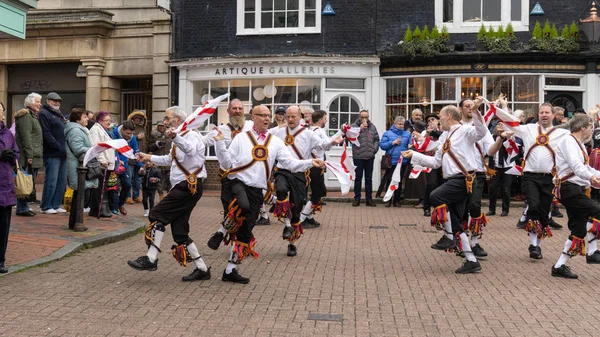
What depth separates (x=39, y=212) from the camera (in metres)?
13.0

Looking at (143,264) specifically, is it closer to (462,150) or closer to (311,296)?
(311,296)

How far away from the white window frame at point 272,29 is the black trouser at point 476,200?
1222 centimetres

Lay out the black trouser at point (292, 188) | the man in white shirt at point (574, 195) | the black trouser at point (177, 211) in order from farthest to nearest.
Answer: the black trouser at point (292, 188), the man in white shirt at point (574, 195), the black trouser at point (177, 211)

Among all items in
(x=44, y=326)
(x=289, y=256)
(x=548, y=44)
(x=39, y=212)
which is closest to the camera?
(x=44, y=326)

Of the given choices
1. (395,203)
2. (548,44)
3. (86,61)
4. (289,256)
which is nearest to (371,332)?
(289,256)

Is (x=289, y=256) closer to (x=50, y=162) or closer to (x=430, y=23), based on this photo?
(x=50, y=162)

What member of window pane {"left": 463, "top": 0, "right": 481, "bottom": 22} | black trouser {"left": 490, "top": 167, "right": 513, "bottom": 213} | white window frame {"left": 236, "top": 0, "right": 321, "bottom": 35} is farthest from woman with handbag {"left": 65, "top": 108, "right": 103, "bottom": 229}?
window pane {"left": 463, "top": 0, "right": 481, "bottom": 22}

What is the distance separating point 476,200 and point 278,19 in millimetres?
13226

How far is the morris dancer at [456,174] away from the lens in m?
8.57

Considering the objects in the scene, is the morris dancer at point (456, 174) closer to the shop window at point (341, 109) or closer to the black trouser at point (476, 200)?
the black trouser at point (476, 200)

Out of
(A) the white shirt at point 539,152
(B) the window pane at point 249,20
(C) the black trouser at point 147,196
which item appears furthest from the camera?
(B) the window pane at point 249,20

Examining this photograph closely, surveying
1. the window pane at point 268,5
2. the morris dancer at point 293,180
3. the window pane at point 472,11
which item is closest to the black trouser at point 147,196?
the morris dancer at point 293,180

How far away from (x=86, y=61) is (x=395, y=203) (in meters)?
11.4

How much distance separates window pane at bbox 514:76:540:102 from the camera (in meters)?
19.4
